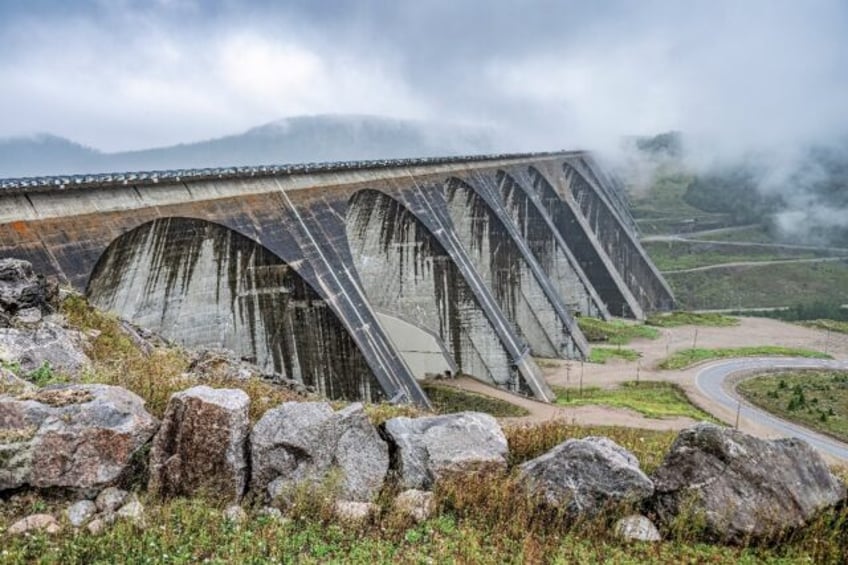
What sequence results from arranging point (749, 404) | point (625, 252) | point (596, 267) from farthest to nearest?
point (625, 252) → point (596, 267) → point (749, 404)

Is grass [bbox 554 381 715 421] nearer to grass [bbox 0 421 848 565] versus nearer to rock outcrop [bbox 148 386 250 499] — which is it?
grass [bbox 0 421 848 565]

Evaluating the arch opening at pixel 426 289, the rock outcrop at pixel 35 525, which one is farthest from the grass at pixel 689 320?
the rock outcrop at pixel 35 525

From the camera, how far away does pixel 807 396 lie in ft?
97.0

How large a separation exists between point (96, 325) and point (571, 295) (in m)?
37.7

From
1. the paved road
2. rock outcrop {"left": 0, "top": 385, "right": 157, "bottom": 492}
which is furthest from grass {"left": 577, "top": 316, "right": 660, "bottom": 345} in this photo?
rock outcrop {"left": 0, "top": 385, "right": 157, "bottom": 492}

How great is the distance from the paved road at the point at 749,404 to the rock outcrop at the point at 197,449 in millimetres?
22218

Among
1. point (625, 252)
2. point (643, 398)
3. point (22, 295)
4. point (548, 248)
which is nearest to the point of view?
point (22, 295)

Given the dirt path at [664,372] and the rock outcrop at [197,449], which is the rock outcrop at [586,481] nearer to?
the rock outcrop at [197,449]

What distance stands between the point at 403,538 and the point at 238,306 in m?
13.2

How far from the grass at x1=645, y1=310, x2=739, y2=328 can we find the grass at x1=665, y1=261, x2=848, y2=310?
10185mm

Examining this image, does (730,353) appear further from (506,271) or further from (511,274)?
(506,271)

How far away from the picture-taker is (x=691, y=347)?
135ft

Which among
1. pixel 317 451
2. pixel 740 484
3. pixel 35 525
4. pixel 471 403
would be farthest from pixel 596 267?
pixel 35 525

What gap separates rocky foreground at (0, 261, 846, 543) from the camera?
5.94m
